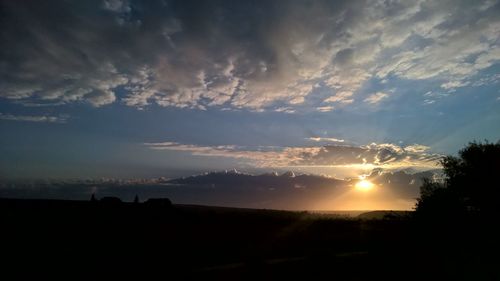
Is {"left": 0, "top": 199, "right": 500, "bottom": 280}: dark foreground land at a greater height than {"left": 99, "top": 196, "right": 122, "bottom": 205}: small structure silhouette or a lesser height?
lesser

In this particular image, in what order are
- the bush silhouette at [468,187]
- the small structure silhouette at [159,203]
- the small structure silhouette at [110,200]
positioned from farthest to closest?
1. the small structure silhouette at [159,203]
2. the small structure silhouette at [110,200]
3. the bush silhouette at [468,187]

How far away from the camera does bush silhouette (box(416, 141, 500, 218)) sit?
1411 inches

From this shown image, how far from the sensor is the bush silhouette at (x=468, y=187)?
118ft

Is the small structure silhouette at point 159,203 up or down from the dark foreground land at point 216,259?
up

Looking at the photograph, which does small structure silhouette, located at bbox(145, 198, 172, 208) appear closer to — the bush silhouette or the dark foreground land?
the dark foreground land

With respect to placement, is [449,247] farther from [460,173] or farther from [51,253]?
[460,173]

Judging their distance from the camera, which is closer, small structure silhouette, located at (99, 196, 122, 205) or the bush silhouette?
the bush silhouette

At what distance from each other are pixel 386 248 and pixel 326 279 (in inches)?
226

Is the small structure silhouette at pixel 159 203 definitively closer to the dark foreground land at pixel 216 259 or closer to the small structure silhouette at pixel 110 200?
the small structure silhouette at pixel 110 200

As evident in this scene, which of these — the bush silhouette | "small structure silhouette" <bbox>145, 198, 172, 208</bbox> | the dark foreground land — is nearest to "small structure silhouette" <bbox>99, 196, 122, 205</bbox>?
"small structure silhouette" <bbox>145, 198, 172, 208</bbox>

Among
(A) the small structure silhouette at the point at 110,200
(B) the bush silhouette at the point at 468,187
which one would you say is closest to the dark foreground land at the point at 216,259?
(B) the bush silhouette at the point at 468,187

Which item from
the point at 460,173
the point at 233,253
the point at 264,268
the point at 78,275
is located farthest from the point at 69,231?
the point at 460,173

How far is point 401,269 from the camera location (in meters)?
15.1

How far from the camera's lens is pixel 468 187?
43938 millimetres
